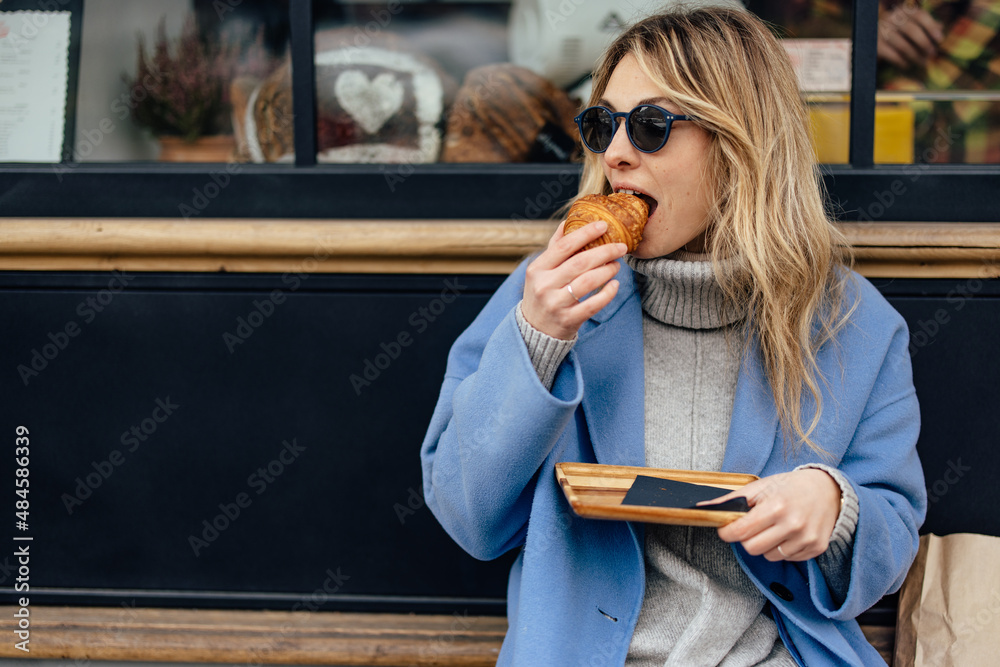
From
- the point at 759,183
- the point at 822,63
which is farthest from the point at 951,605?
the point at 822,63

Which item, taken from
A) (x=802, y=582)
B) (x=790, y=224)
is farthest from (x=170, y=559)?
(x=790, y=224)

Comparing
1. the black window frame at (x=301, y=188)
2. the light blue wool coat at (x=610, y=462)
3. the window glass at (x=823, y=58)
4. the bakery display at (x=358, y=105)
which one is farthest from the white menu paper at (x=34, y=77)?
the window glass at (x=823, y=58)

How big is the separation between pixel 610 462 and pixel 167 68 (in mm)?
2124

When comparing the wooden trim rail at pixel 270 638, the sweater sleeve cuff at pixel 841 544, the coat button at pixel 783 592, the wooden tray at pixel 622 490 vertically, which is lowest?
the wooden trim rail at pixel 270 638

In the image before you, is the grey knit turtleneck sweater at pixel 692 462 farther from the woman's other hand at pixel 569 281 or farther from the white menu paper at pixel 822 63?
the white menu paper at pixel 822 63

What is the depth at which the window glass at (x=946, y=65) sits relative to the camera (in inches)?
99.8

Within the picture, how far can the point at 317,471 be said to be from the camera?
2484 mm

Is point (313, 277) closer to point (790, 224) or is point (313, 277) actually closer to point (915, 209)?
point (790, 224)

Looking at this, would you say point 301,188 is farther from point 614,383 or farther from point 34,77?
point 614,383

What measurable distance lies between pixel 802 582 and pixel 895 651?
0.93 meters

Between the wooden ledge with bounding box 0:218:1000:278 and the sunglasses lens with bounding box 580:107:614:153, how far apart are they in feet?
2.11

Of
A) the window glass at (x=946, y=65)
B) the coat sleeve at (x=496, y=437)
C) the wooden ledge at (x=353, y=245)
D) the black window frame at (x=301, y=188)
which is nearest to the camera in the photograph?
the coat sleeve at (x=496, y=437)

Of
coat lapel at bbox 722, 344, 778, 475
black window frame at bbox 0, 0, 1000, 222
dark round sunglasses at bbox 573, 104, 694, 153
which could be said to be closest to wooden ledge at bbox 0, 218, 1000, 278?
black window frame at bbox 0, 0, 1000, 222

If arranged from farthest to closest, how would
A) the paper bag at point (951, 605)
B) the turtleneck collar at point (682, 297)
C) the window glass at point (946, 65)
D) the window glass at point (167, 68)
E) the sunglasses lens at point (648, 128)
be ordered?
the window glass at point (167, 68), the window glass at point (946, 65), the paper bag at point (951, 605), the turtleneck collar at point (682, 297), the sunglasses lens at point (648, 128)
